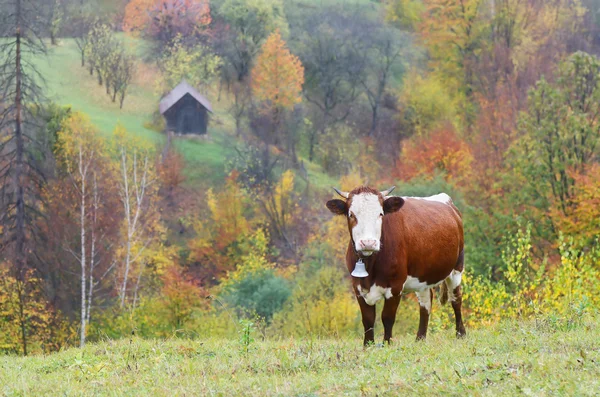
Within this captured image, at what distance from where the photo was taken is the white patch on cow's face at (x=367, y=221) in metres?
10.4

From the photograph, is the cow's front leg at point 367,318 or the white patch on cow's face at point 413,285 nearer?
the cow's front leg at point 367,318

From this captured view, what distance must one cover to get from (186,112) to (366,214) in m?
61.8

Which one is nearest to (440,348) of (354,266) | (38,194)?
(354,266)

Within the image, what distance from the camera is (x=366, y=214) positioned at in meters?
10.7

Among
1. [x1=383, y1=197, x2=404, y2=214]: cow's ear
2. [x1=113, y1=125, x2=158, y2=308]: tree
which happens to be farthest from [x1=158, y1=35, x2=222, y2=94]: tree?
[x1=383, y1=197, x2=404, y2=214]: cow's ear

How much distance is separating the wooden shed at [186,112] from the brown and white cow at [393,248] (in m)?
60.0

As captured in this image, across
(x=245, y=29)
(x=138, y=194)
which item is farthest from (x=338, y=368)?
(x=245, y=29)

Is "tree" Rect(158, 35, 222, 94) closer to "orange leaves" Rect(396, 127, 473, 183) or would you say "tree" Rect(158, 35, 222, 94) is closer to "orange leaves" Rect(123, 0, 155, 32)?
"orange leaves" Rect(123, 0, 155, 32)

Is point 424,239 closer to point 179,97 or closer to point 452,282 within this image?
point 452,282

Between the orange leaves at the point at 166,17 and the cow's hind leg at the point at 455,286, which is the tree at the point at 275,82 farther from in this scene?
the cow's hind leg at the point at 455,286

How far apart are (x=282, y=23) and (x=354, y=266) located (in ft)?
269

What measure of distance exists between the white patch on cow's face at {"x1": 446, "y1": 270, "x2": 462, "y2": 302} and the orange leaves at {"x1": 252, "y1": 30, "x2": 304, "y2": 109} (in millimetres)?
66405

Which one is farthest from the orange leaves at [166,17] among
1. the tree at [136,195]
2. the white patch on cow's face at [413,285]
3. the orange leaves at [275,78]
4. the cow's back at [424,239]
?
the white patch on cow's face at [413,285]

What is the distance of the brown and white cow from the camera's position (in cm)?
1074
